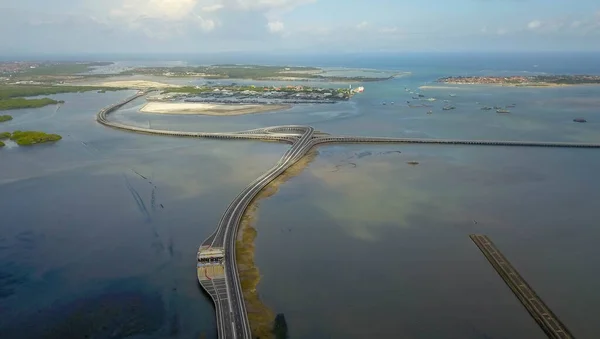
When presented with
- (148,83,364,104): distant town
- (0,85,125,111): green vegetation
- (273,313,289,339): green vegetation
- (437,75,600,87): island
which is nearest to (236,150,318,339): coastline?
(273,313,289,339): green vegetation

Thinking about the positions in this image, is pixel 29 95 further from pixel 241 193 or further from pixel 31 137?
pixel 241 193

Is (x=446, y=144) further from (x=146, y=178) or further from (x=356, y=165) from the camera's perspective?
(x=146, y=178)

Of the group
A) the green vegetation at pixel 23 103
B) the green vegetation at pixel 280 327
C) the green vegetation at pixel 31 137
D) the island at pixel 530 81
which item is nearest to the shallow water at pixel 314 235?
the green vegetation at pixel 280 327

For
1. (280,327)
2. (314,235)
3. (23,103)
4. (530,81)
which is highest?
(530,81)

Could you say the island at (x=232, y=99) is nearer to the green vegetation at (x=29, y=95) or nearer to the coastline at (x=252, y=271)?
the green vegetation at (x=29, y=95)

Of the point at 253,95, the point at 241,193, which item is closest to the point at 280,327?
the point at 241,193

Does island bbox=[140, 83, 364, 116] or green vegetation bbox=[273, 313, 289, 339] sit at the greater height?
island bbox=[140, 83, 364, 116]

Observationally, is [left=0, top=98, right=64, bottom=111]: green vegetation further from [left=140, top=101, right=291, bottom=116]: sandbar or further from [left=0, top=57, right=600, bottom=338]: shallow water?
[left=0, top=57, right=600, bottom=338]: shallow water
